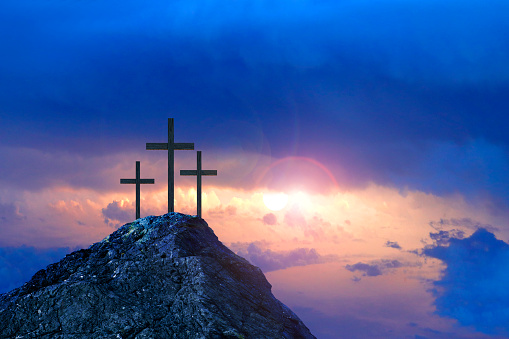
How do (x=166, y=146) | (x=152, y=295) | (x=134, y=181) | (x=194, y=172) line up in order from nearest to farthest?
(x=152, y=295) < (x=166, y=146) < (x=194, y=172) < (x=134, y=181)

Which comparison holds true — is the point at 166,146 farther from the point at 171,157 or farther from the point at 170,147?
the point at 171,157

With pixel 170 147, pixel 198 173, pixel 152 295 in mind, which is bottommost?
pixel 152 295

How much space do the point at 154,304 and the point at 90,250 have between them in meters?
3.91

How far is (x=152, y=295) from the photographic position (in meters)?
10.6

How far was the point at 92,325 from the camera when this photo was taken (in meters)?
9.92

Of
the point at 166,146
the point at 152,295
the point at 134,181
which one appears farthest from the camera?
the point at 134,181

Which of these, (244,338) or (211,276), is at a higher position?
(211,276)

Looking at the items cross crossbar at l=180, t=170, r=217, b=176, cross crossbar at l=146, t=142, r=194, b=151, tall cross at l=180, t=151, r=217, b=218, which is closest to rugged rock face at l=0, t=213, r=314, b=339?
cross crossbar at l=146, t=142, r=194, b=151

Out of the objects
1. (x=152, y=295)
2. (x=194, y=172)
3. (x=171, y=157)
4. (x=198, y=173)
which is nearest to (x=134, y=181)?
(x=194, y=172)

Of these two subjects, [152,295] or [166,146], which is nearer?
[152,295]

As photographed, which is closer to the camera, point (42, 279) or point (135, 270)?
point (135, 270)

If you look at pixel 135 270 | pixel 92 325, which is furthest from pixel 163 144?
pixel 92 325

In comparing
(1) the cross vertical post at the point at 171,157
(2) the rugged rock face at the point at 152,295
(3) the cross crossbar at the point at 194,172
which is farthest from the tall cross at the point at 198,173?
(2) the rugged rock face at the point at 152,295

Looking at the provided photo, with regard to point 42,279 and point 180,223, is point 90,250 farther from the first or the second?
point 180,223
